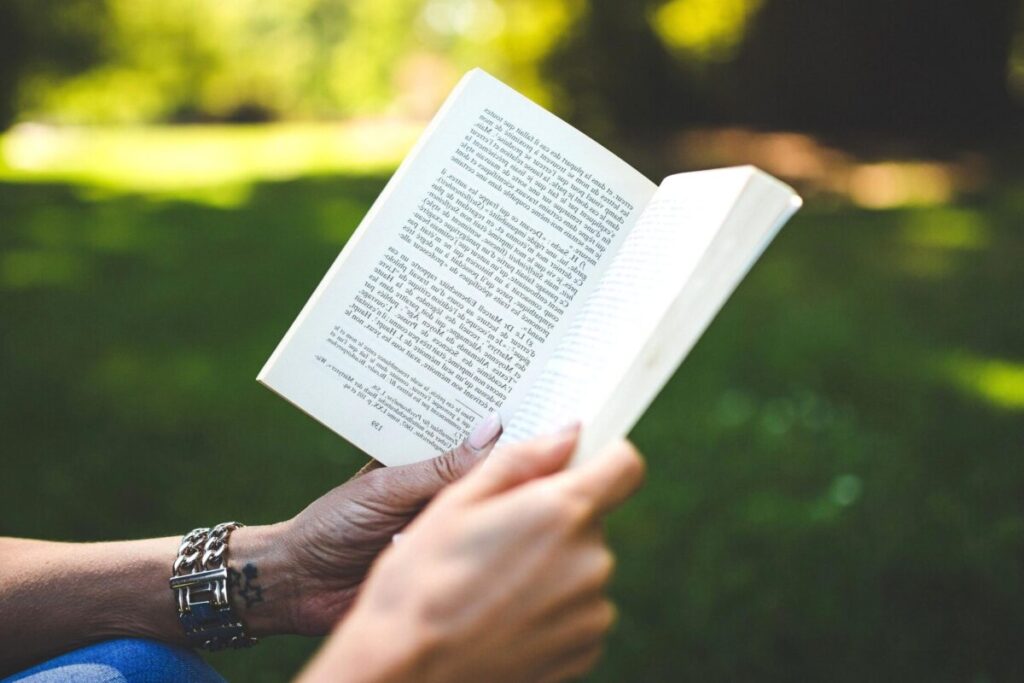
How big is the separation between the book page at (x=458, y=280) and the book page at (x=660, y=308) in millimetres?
183

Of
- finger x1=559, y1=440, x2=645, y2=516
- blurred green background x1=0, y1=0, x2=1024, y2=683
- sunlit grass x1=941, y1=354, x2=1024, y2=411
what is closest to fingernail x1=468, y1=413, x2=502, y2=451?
finger x1=559, y1=440, x2=645, y2=516

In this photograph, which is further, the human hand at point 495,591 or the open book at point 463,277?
the open book at point 463,277

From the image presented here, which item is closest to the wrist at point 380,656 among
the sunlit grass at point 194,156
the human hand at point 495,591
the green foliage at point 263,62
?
the human hand at point 495,591

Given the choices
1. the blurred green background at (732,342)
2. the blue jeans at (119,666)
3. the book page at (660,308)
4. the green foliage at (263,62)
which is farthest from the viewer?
the green foliage at (263,62)

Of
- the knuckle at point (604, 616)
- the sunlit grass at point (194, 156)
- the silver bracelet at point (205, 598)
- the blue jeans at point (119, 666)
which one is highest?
the sunlit grass at point (194, 156)

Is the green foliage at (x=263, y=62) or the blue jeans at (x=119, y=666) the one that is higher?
the green foliage at (x=263, y=62)

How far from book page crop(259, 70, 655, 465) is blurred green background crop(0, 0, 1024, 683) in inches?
47.7

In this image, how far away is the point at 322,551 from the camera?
1.42m

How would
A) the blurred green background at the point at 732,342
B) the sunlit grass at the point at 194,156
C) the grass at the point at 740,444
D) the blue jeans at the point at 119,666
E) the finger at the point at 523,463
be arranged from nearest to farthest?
the finger at the point at 523,463 < the blue jeans at the point at 119,666 < the grass at the point at 740,444 < the blurred green background at the point at 732,342 < the sunlit grass at the point at 194,156

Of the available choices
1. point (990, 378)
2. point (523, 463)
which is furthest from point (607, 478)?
point (990, 378)

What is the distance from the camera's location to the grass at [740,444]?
2414 mm

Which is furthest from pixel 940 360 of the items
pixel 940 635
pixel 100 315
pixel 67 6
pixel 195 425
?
pixel 67 6

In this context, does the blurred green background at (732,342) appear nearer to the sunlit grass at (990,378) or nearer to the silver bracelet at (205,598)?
the sunlit grass at (990,378)

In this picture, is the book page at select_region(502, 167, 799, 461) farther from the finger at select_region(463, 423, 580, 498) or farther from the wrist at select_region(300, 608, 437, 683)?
the wrist at select_region(300, 608, 437, 683)
